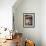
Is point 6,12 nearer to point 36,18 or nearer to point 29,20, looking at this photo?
point 29,20

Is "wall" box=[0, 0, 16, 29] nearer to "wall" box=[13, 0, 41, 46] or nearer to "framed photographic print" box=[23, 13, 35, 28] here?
"wall" box=[13, 0, 41, 46]

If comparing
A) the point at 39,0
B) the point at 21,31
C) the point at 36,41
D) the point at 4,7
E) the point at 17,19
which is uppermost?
the point at 39,0

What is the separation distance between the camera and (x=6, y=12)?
14.9ft

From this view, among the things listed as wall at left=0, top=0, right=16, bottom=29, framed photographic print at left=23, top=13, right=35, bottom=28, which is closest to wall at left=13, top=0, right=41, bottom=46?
framed photographic print at left=23, top=13, right=35, bottom=28

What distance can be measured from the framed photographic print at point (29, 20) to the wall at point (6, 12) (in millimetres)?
1307

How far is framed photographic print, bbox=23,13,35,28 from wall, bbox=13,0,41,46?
0.15 metres

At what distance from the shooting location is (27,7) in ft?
19.0

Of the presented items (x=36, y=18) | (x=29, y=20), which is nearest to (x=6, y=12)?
(x=29, y=20)

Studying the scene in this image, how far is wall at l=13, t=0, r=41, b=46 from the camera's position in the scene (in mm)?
5766

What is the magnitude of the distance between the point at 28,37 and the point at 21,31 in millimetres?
449

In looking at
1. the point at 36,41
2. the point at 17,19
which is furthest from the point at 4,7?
the point at 36,41

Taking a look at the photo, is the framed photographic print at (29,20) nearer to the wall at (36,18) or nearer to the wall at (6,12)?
the wall at (36,18)

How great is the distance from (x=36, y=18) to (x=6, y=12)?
1.80 m

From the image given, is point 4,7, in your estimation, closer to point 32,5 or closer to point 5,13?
point 5,13
